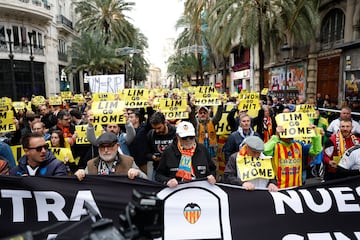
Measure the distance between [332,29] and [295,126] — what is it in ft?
53.2

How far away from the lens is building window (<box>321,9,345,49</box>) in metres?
16.7

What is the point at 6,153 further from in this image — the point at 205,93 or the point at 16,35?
the point at 16,35

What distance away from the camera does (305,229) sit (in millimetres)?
3045

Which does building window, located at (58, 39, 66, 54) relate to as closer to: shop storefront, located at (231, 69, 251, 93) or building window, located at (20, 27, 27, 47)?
building window, located at (20, 27, 27, 47)

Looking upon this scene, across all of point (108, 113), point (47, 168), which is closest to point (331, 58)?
point (108, 113)

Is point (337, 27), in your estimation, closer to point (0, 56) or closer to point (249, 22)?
point (249, 22)

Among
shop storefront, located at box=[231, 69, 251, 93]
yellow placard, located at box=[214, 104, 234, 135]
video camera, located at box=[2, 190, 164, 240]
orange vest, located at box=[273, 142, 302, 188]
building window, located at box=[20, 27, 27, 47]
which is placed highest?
building window, located at box=[20, 27, 27, 47]

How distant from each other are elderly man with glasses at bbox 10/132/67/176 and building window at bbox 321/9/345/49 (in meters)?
17.2

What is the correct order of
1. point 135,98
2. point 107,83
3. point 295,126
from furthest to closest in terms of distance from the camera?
point 107,83 → point 135,98 → point 295,126

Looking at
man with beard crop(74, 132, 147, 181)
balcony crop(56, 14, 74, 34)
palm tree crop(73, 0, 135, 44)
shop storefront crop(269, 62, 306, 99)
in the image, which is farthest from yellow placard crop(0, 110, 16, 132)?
balcony crop(56, 14, 74, 34)

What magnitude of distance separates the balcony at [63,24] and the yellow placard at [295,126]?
3851 centimetres

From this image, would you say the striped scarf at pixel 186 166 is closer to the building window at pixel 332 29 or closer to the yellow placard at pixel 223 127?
the yellow placard at pixel 223 127

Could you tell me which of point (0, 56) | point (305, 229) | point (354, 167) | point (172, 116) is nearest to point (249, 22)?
point (172, 116)

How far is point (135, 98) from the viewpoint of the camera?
25.0 feet
